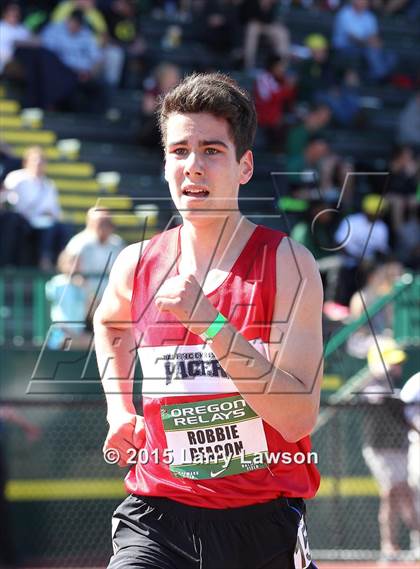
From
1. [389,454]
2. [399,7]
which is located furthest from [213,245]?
[399,7]

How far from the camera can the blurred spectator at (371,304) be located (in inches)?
Result: 454

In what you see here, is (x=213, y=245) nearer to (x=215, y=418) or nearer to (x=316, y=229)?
(x=215, y=418)

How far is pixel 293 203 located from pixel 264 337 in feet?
32.0

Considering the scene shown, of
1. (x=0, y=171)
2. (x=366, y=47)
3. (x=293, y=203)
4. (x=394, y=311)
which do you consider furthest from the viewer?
(x=366, y=47)

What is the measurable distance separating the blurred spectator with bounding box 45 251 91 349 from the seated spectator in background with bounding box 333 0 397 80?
9.97 m

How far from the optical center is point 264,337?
3.71 m

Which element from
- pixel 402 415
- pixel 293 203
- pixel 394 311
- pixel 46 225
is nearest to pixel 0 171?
pixel 46 225

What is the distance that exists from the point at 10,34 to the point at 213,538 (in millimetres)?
11480

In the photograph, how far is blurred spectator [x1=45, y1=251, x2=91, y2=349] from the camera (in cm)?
1020

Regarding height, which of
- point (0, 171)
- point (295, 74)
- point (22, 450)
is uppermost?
point (295, 74)

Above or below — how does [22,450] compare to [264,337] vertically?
below

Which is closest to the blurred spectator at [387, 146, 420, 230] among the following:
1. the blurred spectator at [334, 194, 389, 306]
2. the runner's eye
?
the blurred spectator at [334, 194, 389, 306]

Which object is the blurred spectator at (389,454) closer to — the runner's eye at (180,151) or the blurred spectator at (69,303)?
the blurred spectator at (69,303)

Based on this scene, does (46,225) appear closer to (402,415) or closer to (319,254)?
(319,254)
